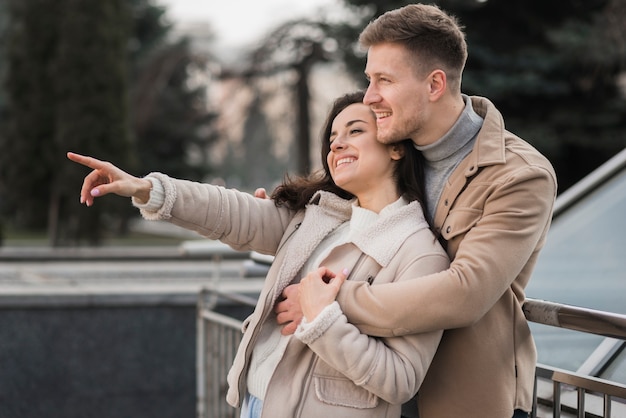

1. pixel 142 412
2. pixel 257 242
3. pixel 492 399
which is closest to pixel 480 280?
pixel 492 399

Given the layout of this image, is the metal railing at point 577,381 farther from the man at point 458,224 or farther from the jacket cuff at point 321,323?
the jacket cuff at point 321,323

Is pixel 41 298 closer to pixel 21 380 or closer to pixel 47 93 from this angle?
pixel 21 380

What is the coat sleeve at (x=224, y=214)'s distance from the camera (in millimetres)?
2275

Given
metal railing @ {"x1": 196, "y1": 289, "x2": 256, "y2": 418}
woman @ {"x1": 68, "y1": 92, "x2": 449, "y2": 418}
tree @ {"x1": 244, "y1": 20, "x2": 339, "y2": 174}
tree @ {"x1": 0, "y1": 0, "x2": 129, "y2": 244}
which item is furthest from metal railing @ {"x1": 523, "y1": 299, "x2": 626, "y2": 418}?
tree @ {"x1": 0, "y1": 0, "x2": 129, "y2": 244}

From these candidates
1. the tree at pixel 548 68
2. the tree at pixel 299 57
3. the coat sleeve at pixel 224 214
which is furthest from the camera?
the tree at pixel 299 57

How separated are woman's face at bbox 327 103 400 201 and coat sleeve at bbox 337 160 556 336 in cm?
35

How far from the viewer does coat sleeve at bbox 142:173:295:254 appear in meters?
2.27

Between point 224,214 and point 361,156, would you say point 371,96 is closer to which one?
point 361,156

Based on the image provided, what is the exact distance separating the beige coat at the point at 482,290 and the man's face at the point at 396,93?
17cm

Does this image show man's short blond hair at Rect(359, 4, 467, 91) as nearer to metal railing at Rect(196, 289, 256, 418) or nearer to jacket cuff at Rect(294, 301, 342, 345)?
jacket cuff at Rect(294, 301, 342, 345)

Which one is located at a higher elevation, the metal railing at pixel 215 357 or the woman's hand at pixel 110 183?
the woman's hand at pixel 110 183

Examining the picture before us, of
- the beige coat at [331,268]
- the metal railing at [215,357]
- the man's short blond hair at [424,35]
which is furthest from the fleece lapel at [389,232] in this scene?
the metal railing at [215,357]

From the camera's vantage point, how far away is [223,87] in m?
14.7

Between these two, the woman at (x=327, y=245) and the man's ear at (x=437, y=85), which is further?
the man's ear at (x=437, y=85)
